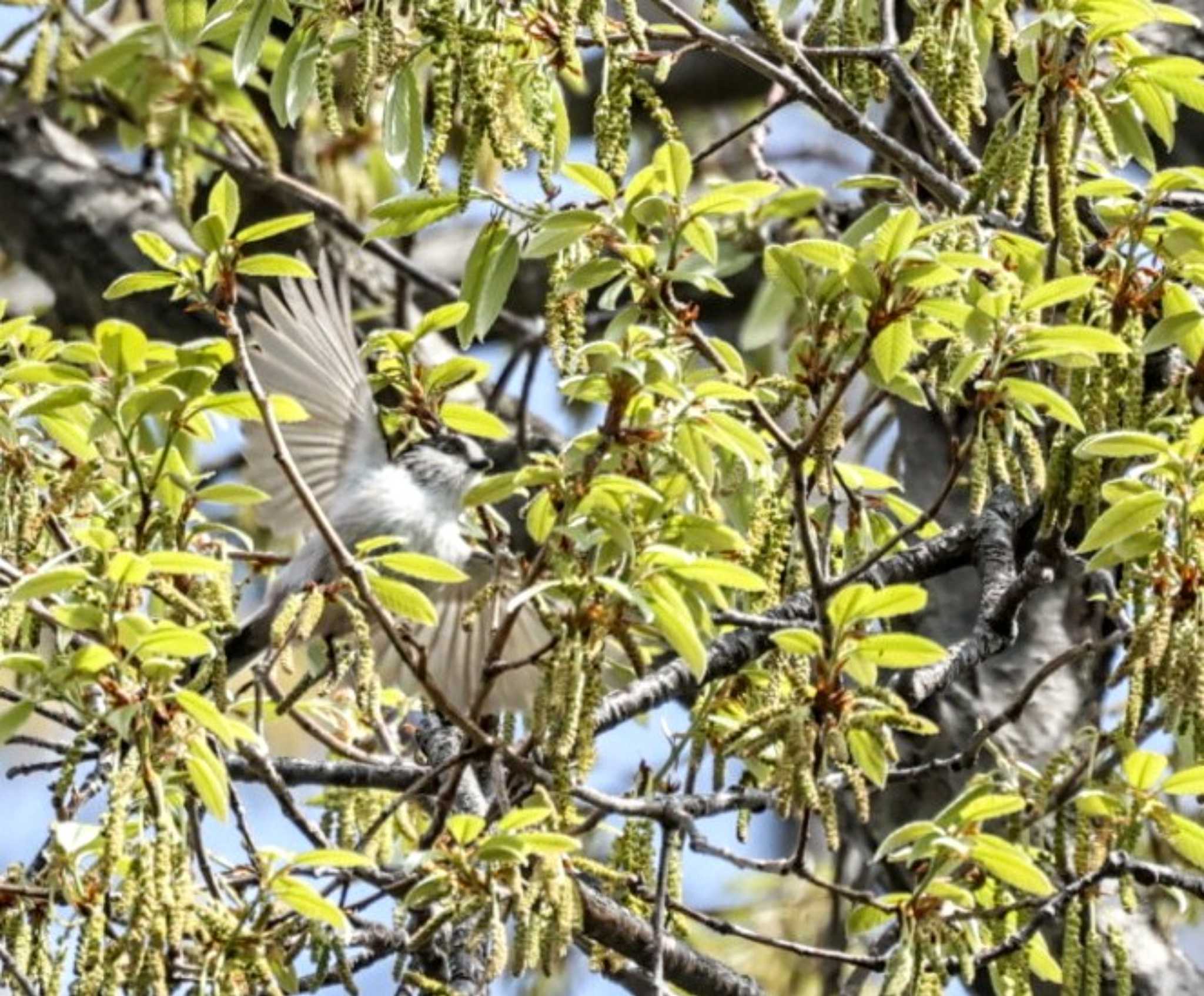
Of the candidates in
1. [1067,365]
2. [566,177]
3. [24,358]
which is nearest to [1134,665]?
[1067,365]

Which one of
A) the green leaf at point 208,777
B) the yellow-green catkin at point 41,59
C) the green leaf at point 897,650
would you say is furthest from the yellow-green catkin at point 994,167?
the yellow-green catkin at point 41,59

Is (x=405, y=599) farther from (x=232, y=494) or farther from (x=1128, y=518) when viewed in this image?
(x=1128, y=518)

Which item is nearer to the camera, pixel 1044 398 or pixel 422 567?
pixel 1044 398

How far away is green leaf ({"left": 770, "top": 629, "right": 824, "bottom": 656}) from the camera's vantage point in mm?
2533

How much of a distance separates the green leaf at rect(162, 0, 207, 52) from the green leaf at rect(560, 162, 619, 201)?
738 mm

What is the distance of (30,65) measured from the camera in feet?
16.4

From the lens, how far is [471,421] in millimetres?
3020

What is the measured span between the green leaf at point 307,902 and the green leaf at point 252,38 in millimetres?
1092

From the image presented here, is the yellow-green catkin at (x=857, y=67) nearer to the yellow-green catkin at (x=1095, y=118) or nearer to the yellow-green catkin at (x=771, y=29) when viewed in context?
the yellow-green catkin at (x=771, y=29)

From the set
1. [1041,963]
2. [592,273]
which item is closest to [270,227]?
[592,273]

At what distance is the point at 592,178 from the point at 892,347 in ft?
1.36

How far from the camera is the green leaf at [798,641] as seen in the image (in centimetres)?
253

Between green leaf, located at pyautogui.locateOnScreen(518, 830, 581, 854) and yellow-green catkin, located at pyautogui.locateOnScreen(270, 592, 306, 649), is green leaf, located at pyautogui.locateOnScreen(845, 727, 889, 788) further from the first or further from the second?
yellow-green catkin, located at pyautogui.locateOnScreen(270, 592, 306, 649)

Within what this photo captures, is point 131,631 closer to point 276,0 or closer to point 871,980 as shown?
point 276,0
